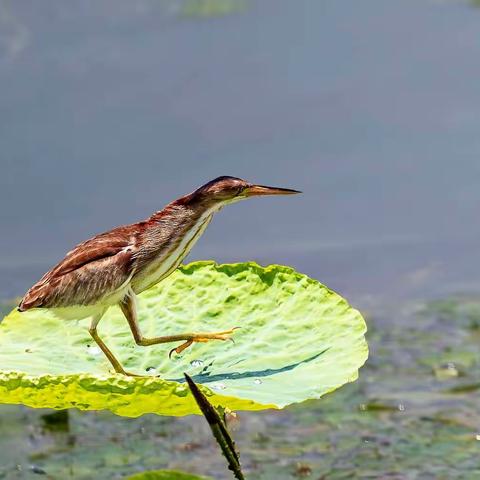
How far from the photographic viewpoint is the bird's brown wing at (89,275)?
169 centimetres

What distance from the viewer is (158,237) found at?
171cm

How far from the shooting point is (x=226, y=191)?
1.67 metres

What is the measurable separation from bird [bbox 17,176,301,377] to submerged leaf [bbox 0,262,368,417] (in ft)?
0.19

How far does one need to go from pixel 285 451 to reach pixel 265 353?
146cm

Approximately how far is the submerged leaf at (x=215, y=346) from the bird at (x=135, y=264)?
6 cm

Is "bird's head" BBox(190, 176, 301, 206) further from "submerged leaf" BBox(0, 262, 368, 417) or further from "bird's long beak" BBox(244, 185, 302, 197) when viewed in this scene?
"submerged leaf" BBox(0, 262, 368, 417)

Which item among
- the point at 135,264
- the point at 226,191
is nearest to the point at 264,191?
the point at 226,191

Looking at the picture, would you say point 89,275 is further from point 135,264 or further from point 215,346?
point 215,346

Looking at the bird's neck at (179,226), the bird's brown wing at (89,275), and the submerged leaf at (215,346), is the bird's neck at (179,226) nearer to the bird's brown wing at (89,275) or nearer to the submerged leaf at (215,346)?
the bird's brown wing at (89,275)

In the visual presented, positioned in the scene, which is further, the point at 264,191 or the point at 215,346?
the point at 215,346

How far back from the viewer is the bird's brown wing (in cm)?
169

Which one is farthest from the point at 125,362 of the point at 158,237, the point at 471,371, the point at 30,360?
the point at 471,371

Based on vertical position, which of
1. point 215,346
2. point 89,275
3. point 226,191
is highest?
point 226,191

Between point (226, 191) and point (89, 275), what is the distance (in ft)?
0.69
